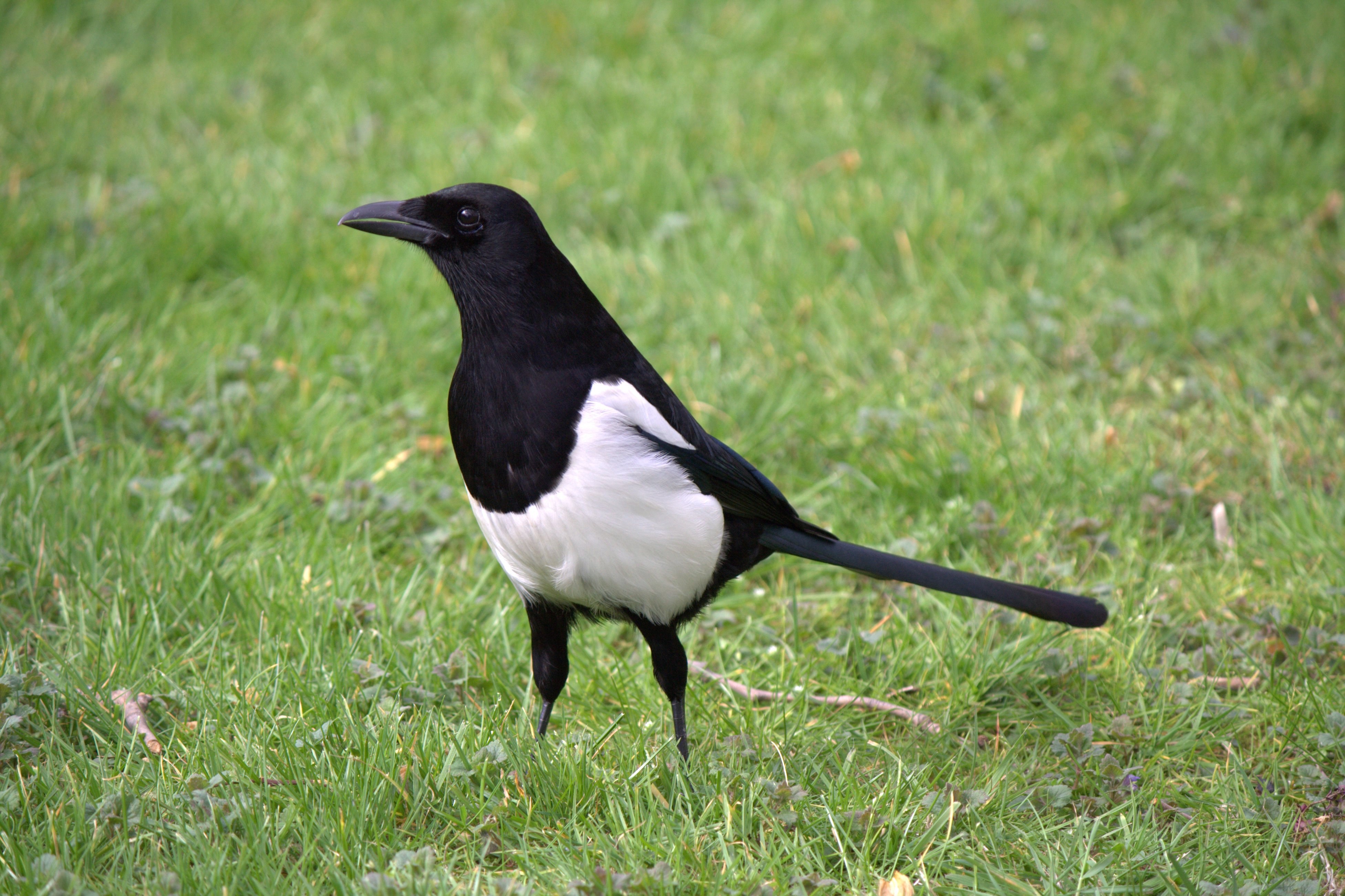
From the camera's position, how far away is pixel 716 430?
133 inches

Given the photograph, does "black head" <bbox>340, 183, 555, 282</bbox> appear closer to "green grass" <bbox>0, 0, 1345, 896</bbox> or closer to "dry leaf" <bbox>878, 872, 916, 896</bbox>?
"green grass" <bbox>0, 0, 1345, 896</bbox>

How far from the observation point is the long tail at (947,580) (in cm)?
231

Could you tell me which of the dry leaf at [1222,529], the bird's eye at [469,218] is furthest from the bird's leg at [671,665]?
the dry leaf at [1222,529]

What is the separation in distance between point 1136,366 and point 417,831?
259 centimetres

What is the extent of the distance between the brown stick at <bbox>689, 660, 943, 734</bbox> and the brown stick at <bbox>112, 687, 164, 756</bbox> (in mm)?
1079

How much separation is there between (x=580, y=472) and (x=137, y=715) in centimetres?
98

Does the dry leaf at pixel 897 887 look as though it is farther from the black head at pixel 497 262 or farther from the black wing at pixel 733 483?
the black head at pixel 497 262

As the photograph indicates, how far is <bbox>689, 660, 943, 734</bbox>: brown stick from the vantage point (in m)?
2.46

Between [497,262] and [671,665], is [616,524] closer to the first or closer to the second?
[671,665]

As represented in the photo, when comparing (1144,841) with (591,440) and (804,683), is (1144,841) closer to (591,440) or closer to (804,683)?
(804,683)

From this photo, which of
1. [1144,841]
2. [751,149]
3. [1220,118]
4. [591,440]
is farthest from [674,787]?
[1220,118]

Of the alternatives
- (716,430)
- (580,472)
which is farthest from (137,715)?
(716,430)

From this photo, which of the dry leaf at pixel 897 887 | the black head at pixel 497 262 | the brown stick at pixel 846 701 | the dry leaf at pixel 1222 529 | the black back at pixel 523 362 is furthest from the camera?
the dry leaf at pixel 1222 529

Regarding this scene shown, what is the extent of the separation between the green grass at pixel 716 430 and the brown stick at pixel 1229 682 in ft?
0.08
